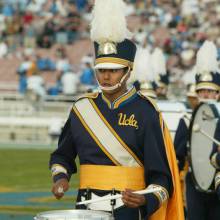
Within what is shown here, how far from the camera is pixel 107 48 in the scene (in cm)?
604

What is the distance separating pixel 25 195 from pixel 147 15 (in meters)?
19.2

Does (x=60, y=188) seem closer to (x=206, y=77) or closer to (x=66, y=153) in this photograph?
(x=66, y=153)

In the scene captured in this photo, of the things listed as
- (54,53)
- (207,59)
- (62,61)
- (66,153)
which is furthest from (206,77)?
(54,53)

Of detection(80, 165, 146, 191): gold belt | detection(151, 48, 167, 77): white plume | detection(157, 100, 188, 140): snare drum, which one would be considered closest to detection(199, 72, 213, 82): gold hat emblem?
detection(157, 100, 188, 140): snare drum

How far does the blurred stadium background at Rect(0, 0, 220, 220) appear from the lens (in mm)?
26594

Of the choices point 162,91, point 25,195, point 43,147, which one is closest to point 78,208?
point 162,91

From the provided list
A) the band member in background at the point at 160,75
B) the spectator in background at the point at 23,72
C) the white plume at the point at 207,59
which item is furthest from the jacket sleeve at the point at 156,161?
the spectator in background at the point at 23,72

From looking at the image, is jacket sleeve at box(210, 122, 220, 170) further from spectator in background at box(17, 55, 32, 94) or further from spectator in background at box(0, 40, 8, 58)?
spectator in background at box(0, 40, 8, 58)

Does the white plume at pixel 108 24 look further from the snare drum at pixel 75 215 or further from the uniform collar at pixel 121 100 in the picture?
the snare drum at pixel 75 215

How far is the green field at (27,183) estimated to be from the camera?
14062mm

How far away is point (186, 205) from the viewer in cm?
945

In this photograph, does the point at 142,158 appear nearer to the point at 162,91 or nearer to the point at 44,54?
the point at 162,91

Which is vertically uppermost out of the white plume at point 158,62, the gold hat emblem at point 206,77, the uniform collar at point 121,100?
the white plume at point 158,62

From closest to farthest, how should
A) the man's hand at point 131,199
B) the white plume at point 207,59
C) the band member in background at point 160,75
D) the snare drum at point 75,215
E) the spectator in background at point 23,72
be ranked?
the snare drum at point 75,215, the man's hand at point 131,199, the white plume at point 207,59, the band member in background at point 160,75, the spectator in background at point 23,72
